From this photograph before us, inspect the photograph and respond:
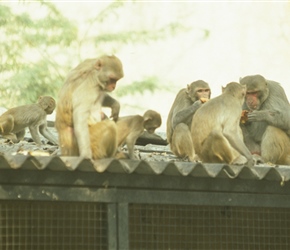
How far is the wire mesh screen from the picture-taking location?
40.2 feet

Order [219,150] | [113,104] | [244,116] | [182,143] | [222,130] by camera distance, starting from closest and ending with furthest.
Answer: [113,104] → [219,150] → [222,130] → [244,116] → [182,143]

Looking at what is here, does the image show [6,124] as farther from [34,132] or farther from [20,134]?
[34,132]

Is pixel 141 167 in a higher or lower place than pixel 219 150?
lower

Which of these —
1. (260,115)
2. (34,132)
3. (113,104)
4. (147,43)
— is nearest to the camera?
(113,104)

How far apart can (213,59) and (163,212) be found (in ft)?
103

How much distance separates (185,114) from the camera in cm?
1742

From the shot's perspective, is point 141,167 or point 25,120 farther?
point 25,120

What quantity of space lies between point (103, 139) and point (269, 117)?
474cm

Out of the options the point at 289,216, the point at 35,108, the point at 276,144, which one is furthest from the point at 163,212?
the point at 35,108

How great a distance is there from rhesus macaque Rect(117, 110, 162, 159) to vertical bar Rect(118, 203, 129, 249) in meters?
2.02

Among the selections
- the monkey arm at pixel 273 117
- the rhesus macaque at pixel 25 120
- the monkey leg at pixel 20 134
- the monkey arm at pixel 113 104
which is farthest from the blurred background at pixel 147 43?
the monkey arm at pixel 113 104

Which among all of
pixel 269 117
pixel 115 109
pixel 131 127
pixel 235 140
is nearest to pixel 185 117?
pixel 269 117

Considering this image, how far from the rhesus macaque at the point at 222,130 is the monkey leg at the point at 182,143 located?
5.61 ft

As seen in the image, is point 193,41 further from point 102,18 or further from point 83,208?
point 83,208
